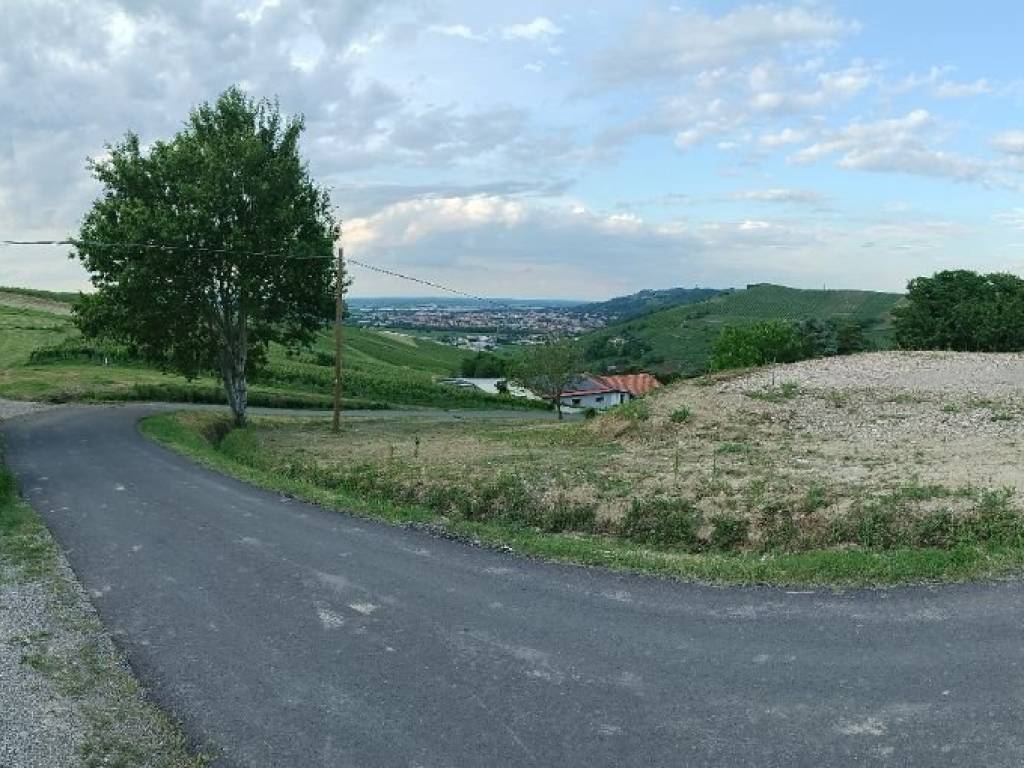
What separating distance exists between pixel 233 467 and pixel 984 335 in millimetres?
55194

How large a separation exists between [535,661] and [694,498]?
7.68 m

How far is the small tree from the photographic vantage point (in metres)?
63.2

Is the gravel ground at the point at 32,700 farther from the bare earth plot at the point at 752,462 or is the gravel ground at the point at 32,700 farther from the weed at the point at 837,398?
the weed at the point at 837,398

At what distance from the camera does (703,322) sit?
166250 millimetres

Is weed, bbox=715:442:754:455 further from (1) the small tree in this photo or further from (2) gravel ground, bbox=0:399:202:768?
(1) the small tree

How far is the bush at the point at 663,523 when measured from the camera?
44.9ft

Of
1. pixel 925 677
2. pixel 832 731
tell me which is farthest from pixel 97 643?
pixel 925 677

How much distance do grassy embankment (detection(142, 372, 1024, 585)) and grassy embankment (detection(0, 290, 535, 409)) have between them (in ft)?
65.0

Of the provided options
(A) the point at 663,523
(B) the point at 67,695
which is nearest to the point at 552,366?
(A) the point at 663,523

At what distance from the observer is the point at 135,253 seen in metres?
31.0

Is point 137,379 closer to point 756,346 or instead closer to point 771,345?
point 756,346

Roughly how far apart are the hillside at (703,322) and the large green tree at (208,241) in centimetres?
9253

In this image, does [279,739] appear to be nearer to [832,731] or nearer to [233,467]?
[832,731]

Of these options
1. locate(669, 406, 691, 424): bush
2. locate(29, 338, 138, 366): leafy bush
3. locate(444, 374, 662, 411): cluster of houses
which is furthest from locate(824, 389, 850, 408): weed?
locate(444, 374, 662, 411): cluster of houses
